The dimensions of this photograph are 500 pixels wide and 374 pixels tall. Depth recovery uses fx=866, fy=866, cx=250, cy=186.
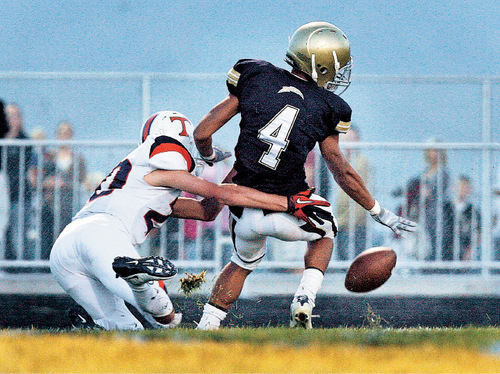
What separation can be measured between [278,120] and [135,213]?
943 mm

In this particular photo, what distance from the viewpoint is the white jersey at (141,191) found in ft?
15.4

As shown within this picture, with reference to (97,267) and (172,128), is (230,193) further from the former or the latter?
(97,267)

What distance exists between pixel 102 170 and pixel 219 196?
11.8 feet

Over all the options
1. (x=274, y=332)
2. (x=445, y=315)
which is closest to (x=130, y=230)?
(x=274, y=332)

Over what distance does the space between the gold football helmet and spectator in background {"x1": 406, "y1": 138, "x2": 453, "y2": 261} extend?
3530mm

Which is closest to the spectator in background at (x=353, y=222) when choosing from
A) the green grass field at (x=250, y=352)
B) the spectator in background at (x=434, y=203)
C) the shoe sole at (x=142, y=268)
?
the spectator in background at (x=434, y=203)

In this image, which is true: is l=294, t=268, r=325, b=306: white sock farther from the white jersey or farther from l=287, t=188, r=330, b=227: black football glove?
the white jersey

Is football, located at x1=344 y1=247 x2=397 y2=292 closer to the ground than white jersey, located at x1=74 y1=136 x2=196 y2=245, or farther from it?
closer to the ground

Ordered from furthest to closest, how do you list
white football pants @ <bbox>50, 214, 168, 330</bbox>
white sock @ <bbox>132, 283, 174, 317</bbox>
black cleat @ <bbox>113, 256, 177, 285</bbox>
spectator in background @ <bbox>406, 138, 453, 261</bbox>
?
spectator in background @ <bbox>406, 138, 453, 261</bbox>
white football pants @ <bbox>50, 214, 168, 330</bbox>
white sock @ <bbox>132, 283, 174, 317</bbox>
black cleat @ <bbox>113, 256, 177, 285</bbox>

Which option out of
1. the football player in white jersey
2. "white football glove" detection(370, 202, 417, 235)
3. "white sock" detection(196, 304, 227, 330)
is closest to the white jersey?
the football player in white jersey

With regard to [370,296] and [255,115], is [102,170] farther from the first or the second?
[255,115]

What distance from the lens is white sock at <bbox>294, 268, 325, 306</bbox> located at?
4.59 m

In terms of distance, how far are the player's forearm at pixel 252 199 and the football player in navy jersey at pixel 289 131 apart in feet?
0.19

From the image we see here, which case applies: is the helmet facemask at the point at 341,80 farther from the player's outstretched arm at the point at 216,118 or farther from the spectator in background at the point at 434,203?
the spectator in background at the point at 434,203
